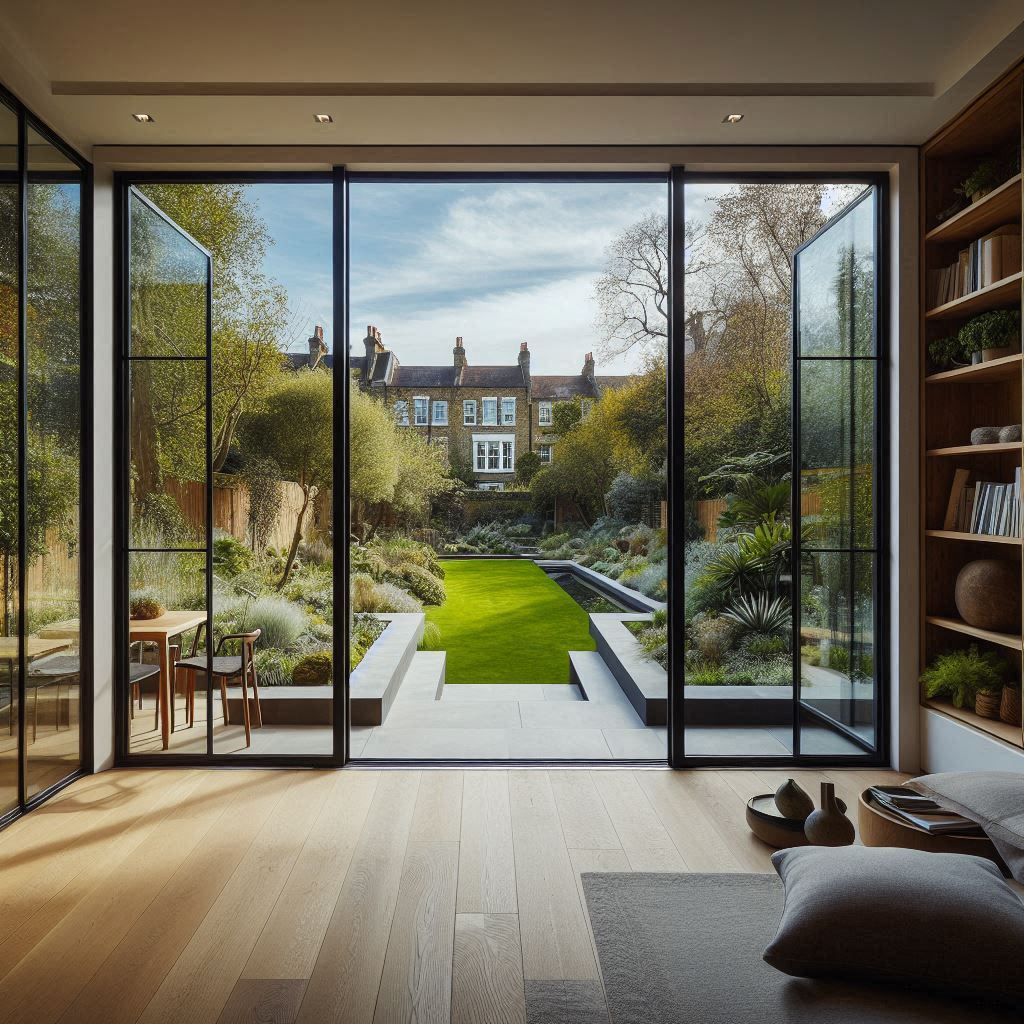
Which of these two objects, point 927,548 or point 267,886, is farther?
point 927,548

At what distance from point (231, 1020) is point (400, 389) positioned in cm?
296

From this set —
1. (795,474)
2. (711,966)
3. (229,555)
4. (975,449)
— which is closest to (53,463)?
(229,555)

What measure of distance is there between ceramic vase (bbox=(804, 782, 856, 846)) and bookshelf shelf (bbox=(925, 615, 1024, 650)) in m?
1.14

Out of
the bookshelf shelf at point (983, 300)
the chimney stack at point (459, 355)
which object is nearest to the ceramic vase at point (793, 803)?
the bookshelf shelf at point (983, 300)

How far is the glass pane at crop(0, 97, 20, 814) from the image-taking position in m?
3.08

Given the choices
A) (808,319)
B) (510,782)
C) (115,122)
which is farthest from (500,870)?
(115,122)

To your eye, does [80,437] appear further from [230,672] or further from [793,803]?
[793,803]

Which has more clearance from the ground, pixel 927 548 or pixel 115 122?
pixel 115 122

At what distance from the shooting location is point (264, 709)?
3938mm

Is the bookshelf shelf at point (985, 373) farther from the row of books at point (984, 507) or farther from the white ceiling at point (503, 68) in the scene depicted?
the white ceiling at point (503, 68)

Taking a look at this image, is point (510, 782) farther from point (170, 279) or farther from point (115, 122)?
point (115, 122)

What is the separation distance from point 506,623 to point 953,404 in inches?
103

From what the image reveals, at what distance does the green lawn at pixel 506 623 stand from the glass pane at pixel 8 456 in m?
2.02

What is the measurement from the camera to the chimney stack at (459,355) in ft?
13.8
